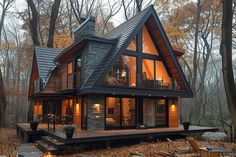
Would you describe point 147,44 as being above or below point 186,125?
above

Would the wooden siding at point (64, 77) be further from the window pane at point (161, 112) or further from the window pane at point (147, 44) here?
the window pane at point (161, 112)

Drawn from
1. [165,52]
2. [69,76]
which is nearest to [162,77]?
[165,52]

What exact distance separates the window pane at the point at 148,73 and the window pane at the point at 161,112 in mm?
1635

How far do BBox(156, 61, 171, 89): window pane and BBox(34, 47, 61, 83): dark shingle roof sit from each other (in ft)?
25.6

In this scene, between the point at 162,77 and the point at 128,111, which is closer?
the point at 128,111

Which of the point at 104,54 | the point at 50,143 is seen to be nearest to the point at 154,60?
the point at 104,54

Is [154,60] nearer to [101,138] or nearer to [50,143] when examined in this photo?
[101,138]

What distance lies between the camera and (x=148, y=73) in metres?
15.4

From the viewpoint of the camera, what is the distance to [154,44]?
15.8 metres

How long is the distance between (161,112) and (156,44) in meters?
Result: 4.32

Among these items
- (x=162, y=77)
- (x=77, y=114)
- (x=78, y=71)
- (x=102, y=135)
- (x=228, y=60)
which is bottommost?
(x=102, y=135)

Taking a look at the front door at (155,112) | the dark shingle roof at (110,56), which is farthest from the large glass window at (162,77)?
the dark shingle roof at (110,56)

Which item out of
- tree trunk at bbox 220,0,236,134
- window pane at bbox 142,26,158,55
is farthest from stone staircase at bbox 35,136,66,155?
window pane at bbox 142,26,158,55

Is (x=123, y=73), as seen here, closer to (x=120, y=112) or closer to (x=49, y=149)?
(x=120, y=112)
